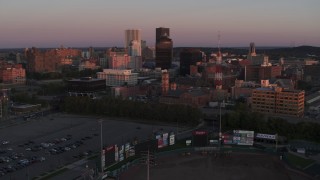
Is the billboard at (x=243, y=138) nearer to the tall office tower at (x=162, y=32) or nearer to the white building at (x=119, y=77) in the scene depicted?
the white building at (x=119, y=77)

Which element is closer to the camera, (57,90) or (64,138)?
(64,138)

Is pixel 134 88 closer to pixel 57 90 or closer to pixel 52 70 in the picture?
pixel 57 90

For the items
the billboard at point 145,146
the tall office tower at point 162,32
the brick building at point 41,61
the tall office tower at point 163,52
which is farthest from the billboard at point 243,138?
the tall office tower at point 162,32

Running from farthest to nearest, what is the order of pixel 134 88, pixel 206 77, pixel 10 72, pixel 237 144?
1. pixel 10 72
2. pixel 206 77
3. pixel 134 88
4. pixel 237 144

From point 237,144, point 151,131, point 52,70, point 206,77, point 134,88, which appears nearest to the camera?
point 237,144

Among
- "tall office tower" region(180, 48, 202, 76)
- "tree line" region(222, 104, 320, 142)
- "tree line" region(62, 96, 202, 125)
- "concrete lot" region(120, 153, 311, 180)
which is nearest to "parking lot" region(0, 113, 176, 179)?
"tree line" region(62, 96, 202, 125)

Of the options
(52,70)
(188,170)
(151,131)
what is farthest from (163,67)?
(188,170)
